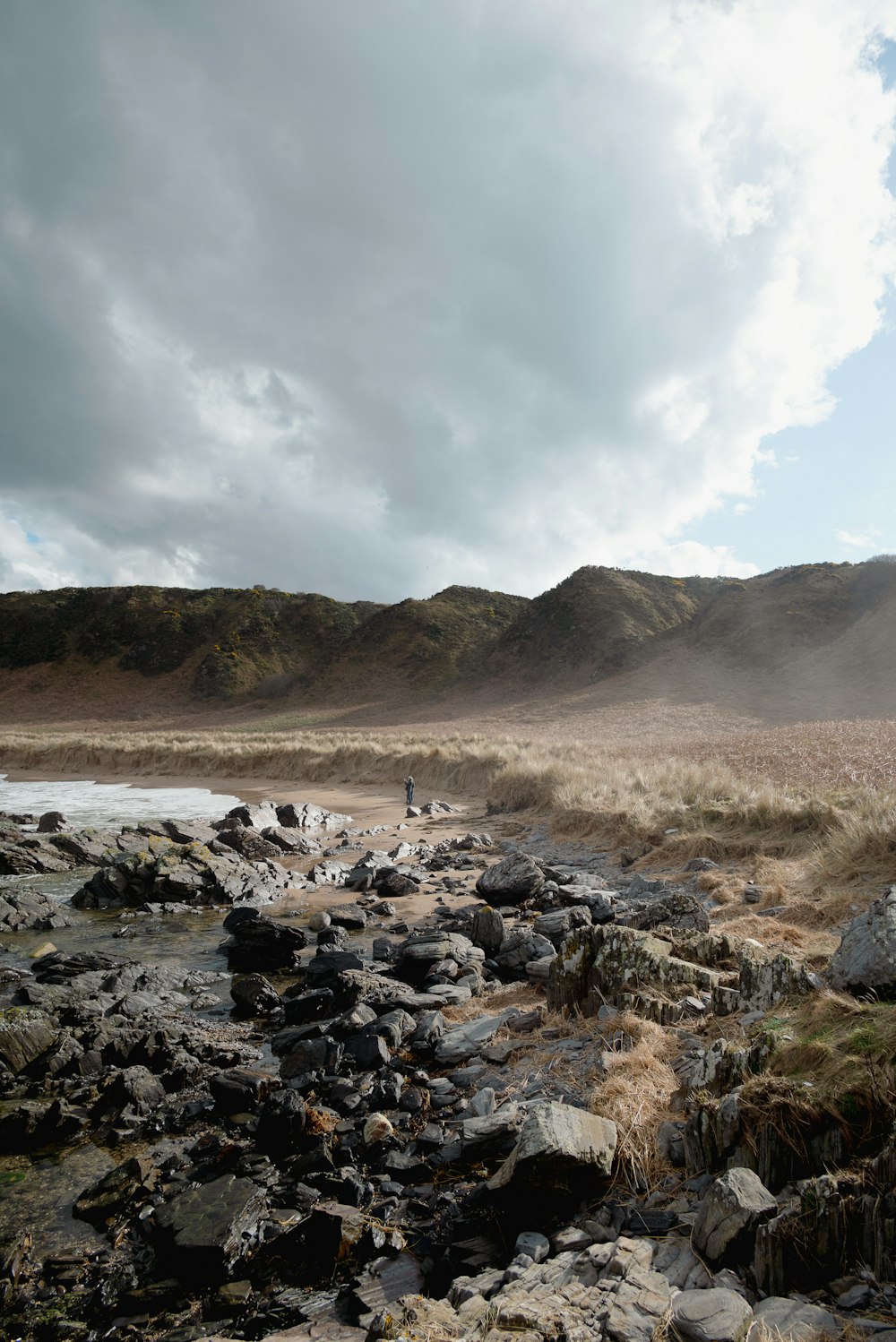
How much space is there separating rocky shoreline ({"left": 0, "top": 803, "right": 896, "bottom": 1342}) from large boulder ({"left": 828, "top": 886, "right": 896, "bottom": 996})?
0.9 inches

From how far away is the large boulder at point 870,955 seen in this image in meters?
4.20

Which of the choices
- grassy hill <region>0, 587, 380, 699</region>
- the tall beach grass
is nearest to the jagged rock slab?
the tall beach grass

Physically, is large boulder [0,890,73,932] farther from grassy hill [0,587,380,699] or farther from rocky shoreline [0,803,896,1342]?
grassy hill [0,587,380,699]

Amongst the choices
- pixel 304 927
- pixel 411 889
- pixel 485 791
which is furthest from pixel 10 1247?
pixel 485 791

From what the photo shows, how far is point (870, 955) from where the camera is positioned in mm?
4344

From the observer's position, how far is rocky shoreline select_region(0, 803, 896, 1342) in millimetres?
3031

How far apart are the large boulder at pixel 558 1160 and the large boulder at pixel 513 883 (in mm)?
7894

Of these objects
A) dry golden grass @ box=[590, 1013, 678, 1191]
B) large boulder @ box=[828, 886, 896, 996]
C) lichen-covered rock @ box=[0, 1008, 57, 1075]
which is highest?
large boulder @ box=[828, 886, 896, 996]

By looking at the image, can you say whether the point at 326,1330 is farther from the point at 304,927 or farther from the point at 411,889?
the point at 411,889

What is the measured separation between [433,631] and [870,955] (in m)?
95.9

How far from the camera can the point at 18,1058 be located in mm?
7066

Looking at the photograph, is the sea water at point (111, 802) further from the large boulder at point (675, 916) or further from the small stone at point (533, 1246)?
the small stone at point (533, 1246)

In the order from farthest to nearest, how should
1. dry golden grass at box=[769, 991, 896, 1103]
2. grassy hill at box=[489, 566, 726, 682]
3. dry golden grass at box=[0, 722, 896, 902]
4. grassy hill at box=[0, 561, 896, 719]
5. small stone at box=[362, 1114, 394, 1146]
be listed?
grassy hill at box=[489, 566, 726, 682]
grassy hill at box=[0, 561, 896, 719]
dry golden grass at box=[0, 722, 896, 902]
small stone at box=[362, 1114, 394, 1146]
dry golden grass at box=[769, 991, 896, 1103]

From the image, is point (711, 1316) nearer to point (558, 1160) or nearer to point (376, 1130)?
point (558, 1160)
